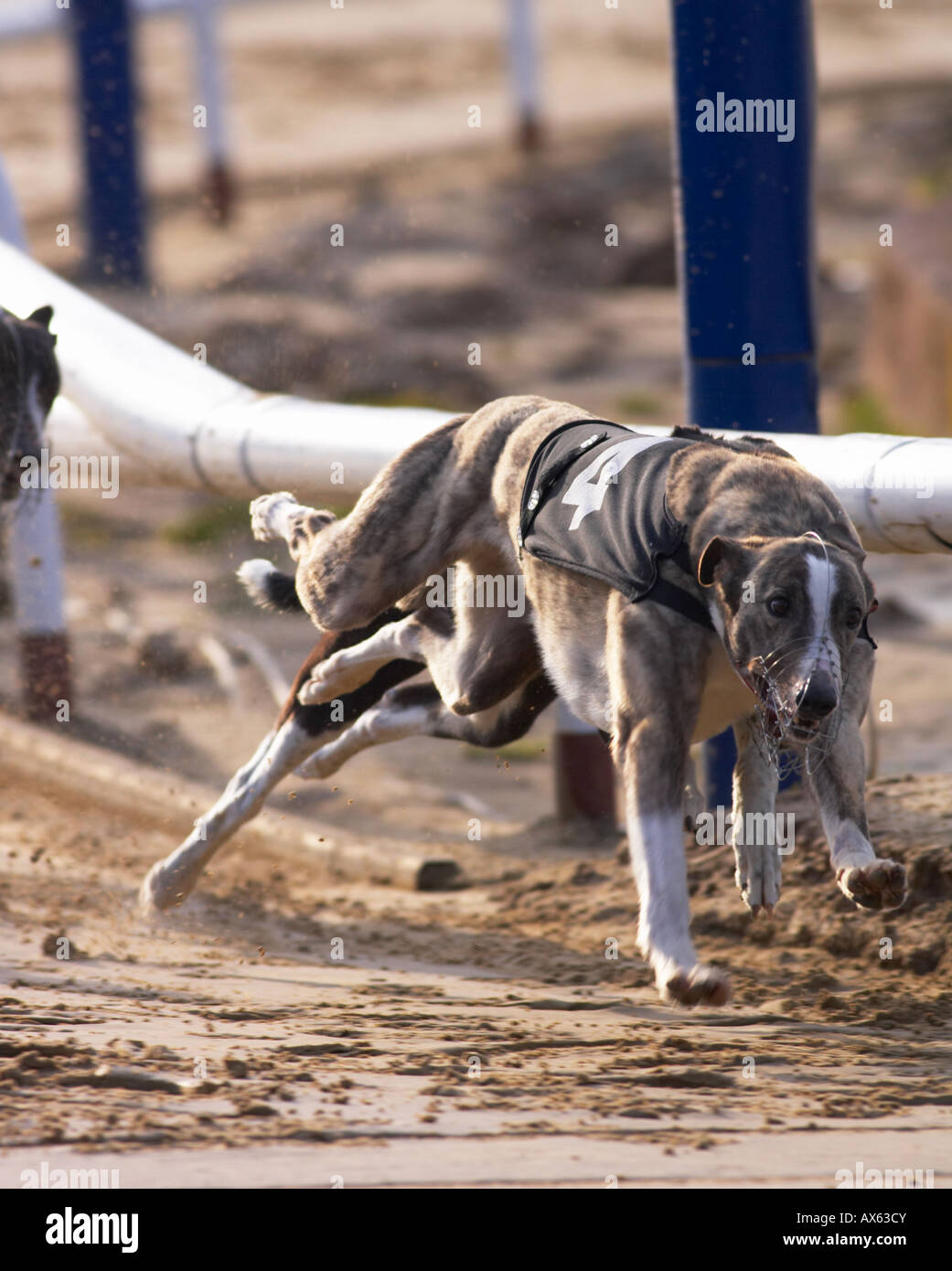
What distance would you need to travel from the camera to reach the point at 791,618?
137 inches

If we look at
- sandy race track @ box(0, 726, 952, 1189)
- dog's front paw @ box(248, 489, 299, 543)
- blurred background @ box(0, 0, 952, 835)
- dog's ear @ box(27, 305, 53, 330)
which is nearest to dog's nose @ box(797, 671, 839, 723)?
sandy race track @ box(0, 726, 952, 1189)

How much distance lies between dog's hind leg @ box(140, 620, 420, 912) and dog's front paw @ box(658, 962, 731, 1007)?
1.94m

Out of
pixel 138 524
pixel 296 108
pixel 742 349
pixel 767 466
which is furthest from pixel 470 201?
pixel 767 466

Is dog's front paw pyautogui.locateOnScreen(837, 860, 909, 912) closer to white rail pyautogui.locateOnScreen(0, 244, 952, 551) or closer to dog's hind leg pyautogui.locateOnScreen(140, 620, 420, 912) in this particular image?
white rail pyautogui.locateOnScreen(0, 244, 952, 551)

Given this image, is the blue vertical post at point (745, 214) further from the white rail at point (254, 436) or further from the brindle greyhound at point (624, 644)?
the brindle greyhound at point (624, 644)

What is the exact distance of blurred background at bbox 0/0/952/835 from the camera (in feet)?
27.0

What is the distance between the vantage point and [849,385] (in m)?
13.7

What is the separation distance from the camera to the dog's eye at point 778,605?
136 inches

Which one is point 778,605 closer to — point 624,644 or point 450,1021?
point 624,644

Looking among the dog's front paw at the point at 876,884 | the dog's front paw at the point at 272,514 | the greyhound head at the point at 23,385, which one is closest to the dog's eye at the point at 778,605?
the dog's front paw at the point at 876,884

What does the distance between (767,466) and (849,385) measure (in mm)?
10230

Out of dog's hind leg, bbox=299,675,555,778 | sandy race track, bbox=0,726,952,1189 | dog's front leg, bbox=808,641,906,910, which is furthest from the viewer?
dog's hind leg, bbox=299,675,555,778

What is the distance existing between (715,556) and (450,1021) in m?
1.40
